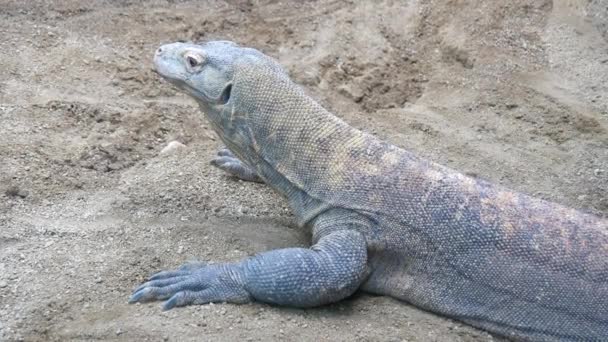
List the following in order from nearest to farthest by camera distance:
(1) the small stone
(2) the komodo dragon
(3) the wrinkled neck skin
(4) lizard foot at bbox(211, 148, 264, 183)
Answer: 1. (2) the komodo dragon
2. (3) the wrinkled neck skin
3. (4) lizard foot at bbox(211, 148, 264, 183)
4. (1) the small stone

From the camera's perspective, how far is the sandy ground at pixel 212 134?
4281 mm

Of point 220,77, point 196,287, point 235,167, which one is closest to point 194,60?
point 220,77

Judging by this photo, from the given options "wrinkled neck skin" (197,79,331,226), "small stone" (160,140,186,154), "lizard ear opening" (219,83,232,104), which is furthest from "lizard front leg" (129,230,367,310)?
"small stone" (160,140,186,154)

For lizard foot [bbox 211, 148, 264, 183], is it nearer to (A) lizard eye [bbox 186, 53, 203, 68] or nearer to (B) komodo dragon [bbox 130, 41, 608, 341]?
(B) komodo dragon [bbox 130, 41, 608, 341]

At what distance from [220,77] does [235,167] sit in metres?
1.19

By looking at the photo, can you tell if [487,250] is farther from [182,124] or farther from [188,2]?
[188,2]

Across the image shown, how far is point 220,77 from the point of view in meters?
4.84

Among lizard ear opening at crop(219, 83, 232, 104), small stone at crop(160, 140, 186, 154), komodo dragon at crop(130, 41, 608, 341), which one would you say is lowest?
small stone at crop(160, 140, 186, 154)

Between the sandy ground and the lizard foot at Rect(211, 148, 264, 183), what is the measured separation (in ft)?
0.26

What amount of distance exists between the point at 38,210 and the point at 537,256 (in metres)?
3.33

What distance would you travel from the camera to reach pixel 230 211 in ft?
17.8

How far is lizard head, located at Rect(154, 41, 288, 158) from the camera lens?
4828mm

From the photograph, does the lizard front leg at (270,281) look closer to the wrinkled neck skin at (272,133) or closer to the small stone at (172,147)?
the wrinkled neck skin at (272,133)

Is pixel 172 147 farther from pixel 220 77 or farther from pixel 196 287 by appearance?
pixel 196 287
